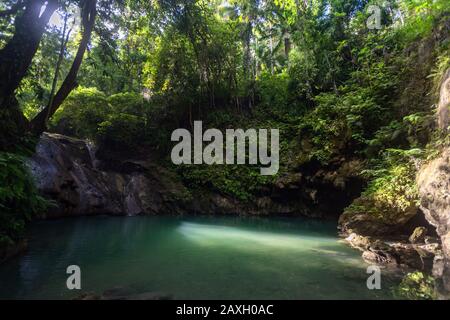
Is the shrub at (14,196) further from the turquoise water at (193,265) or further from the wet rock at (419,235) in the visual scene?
the wet rock at (419,235)

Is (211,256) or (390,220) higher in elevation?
(390,220)

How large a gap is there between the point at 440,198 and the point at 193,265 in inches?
232

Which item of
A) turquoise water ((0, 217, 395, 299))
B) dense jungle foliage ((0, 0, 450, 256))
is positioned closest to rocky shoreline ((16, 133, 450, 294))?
dense jungle foliage ((0, 0, 450, 256))

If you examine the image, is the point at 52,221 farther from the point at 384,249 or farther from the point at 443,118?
the point at 443,118

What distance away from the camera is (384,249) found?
25.0ft

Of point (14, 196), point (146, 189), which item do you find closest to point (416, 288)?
point (14, 196)

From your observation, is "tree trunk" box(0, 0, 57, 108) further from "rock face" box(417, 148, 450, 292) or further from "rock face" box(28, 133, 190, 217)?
"rock face" box(417, 148, 450, 292)

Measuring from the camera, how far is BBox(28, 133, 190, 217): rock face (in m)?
15.0

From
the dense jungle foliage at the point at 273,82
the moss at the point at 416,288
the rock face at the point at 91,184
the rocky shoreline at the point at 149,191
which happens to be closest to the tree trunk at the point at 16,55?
the dense jungle foliage at the point at 273,82

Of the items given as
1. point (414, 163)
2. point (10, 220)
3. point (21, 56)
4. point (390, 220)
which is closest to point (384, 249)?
point (390, 220)

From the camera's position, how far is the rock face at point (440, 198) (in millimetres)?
6820

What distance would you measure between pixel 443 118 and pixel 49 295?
1023 cm

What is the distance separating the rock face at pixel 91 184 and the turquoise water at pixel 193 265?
3977mm
